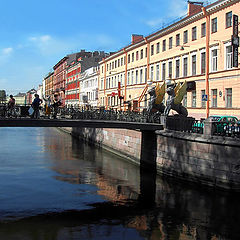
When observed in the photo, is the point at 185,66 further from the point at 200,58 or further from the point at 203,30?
the point at 203,30

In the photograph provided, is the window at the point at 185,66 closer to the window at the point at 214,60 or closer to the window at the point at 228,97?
the window at the point at 214,60

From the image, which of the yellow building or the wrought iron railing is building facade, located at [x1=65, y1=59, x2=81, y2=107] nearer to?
the yellow building

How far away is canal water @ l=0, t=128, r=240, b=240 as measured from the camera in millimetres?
13086

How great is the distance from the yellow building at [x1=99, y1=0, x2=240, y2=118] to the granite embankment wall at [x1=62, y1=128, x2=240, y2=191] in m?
5.86

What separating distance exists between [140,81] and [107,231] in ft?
121

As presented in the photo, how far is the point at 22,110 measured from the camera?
69.8 ft

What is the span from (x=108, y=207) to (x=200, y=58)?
22029 mm

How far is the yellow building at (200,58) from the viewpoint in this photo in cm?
3014

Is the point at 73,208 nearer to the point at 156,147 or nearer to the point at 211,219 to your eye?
the point at 211,219

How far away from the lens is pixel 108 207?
1630 centimetres

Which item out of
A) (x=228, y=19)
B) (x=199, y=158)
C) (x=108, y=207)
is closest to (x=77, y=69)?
(x=228, y=19)

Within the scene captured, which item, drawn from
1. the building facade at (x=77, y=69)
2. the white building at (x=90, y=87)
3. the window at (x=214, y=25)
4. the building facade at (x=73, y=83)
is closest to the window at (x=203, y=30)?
the window at (x=214, y=25)

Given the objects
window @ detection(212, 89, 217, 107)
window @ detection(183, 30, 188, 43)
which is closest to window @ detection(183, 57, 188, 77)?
window @ detection(183, 30, 188, 43)

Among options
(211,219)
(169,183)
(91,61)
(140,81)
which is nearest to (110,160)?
(169,183)
